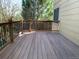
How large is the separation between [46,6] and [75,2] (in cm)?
887

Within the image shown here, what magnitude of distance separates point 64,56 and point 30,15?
10.3 m

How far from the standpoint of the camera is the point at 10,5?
9.34m

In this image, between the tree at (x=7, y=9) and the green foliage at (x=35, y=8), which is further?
the green foliage at (x=35, y=8)

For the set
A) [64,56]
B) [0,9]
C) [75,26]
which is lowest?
[64,56]

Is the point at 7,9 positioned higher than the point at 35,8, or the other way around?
the point at 35,8

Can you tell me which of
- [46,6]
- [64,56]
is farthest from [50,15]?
[64,56]

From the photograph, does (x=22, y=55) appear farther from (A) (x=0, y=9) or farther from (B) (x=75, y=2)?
(A) (x=0, y=9)

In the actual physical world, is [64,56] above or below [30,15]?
below

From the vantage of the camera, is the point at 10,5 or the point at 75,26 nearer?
the point at 75,26

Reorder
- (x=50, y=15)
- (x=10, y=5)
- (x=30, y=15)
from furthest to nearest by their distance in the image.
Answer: (x=50, y=15) < (x=30, y=15) < (x=10, y=5)

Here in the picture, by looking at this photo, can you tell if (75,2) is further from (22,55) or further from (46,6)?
(46,6)

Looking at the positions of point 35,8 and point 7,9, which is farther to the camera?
point 35,8

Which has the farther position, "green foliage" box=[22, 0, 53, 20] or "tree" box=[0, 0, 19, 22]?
"green foliage" box=[22, 0, 53, 20]

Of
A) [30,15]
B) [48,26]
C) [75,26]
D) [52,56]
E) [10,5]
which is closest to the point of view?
[52,56]
